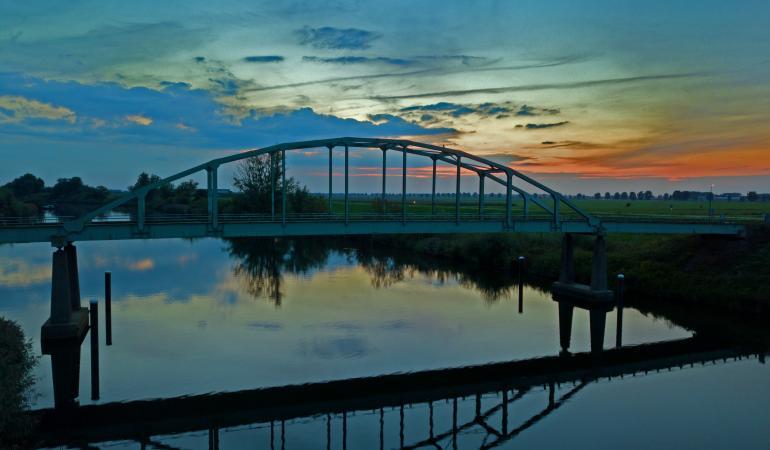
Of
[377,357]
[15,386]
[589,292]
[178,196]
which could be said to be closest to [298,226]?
[377,357]

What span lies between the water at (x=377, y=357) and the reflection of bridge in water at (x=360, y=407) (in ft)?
0.42

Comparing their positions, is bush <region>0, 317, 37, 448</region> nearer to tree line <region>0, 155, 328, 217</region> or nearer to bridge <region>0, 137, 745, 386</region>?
bridge <region>0, 137, 745, 386</region>

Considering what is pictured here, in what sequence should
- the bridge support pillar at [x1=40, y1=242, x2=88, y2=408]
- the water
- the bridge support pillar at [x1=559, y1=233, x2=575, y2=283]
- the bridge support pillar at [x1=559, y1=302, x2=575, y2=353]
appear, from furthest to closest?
1. the bridge support pillar at [x1=559, y1=233, x2=575, y2=283]
2. the bridge support pillar at [x1=559, y1=302, x2=575, y2=353]
3. the bridge support pillar at [x1=40, y1=242, x2=88, y2=408]
4. the water

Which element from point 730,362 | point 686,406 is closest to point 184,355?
point 686,406

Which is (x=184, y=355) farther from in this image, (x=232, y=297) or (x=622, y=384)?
(x=622, y=384)

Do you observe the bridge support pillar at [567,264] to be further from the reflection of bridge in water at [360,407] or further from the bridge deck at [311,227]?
the reflection of bridge in water at [360,407]

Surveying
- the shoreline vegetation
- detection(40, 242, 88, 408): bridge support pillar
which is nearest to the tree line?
the shoreline vegetation

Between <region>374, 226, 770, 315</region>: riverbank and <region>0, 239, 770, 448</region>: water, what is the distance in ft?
18.6

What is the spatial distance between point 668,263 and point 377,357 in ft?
98.3

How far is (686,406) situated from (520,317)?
14.5 metres

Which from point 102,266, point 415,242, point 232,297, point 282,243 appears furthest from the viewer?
point 282,243

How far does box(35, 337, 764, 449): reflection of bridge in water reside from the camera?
17844mm

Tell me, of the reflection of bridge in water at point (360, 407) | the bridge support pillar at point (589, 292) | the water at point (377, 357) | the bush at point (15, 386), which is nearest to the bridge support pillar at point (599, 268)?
the bridge support pillar at point (589, 292)

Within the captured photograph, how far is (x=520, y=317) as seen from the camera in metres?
34.9
